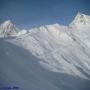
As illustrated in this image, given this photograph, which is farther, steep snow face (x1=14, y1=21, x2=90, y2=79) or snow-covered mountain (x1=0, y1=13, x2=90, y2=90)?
steep snow face (x1=14, y1=21, x2=90, y2=79)

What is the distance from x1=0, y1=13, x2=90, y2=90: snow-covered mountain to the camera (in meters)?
59.3

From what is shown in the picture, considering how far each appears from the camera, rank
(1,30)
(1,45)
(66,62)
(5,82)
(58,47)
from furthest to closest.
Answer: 1. (1,30)
2. (58,47)
3. (66,62)
4. (1,45)
5. (5,82)

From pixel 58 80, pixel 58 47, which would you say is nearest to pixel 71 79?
pixel 58 80

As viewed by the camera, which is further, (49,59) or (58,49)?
(58,49)

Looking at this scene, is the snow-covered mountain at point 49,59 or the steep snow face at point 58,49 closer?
the snow-covered mountain at point 49,59

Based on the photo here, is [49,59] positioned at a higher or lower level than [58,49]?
lower

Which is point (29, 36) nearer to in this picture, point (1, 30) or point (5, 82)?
point (5, 82)

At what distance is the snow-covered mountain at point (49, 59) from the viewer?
194 feet

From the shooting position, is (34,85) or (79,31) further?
(79,31)

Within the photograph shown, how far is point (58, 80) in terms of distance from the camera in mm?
67750

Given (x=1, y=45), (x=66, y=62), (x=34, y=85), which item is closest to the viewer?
(x=34, y=85)

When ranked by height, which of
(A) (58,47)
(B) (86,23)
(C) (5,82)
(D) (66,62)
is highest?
(B) (86,23)

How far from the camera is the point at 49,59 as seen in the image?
89188 mm

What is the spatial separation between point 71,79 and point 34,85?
1946cm
